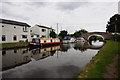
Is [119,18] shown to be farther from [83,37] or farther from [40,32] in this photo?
[40,32]

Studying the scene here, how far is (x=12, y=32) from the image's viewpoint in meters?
21.4

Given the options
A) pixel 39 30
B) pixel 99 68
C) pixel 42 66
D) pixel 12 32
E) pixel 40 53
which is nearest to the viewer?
pixel 99 68

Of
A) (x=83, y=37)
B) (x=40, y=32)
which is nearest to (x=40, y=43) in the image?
(x=40, y=32)

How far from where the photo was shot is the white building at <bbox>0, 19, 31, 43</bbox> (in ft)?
64.7

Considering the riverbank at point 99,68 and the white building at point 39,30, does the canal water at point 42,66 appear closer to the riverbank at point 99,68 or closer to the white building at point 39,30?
the riverbank at point 99,68

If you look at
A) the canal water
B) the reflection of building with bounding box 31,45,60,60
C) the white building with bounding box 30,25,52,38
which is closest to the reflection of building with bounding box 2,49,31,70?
the canal water

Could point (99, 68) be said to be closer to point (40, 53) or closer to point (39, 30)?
point (40, 53)

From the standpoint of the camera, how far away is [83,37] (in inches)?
1781

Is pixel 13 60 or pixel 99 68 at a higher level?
pixel 99 68

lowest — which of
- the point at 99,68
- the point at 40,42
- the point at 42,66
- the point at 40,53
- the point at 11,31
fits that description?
the point at 42,66

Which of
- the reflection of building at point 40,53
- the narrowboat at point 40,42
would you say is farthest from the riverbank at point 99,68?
the narrowboat at point 40,42

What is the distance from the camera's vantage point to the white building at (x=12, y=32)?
777 inches

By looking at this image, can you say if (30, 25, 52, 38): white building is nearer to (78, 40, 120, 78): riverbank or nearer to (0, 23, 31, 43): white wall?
(0, 23, 31, 43): white wall

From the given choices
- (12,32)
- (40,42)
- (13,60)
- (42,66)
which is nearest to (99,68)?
(42,66)
